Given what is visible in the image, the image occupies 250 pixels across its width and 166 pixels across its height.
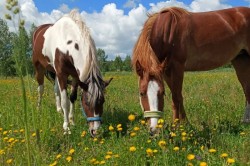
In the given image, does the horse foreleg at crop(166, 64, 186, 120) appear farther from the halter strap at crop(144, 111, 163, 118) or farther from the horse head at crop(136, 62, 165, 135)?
the halter strap at crop(144, 111, 163, 118)

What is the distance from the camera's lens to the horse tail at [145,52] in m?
4.17

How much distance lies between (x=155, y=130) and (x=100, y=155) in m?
0.73

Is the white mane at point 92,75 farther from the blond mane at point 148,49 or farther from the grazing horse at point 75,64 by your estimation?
the blond mane at point 148,49

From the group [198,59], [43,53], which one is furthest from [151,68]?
[43,53]

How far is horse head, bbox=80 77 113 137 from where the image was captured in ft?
15.1

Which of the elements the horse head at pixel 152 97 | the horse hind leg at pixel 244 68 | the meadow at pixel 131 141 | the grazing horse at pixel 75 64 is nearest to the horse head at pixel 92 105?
the grazing horse at pixel 75 64

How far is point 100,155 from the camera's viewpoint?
3531 millimetres

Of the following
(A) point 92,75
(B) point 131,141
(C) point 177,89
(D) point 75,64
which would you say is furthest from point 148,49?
(D) point 75,64

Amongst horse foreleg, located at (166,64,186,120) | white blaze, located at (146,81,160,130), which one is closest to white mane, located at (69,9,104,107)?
white blaze, located at (146,81,160,130)

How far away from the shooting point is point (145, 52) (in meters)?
4.41

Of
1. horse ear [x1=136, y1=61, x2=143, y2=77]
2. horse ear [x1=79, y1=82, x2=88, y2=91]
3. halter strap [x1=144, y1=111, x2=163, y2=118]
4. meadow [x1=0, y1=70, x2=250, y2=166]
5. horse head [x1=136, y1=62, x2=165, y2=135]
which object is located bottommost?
meadow [x1=0, y1=70, x2=250, y2=166]

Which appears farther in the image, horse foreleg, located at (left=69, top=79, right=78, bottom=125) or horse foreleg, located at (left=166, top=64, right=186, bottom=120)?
horse foreleg, located at (left=69, top=79, right=78, bottom=125)

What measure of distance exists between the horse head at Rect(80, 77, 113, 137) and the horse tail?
0.77 m

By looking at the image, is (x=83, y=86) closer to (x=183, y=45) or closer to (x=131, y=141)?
(x=131, y=141)
